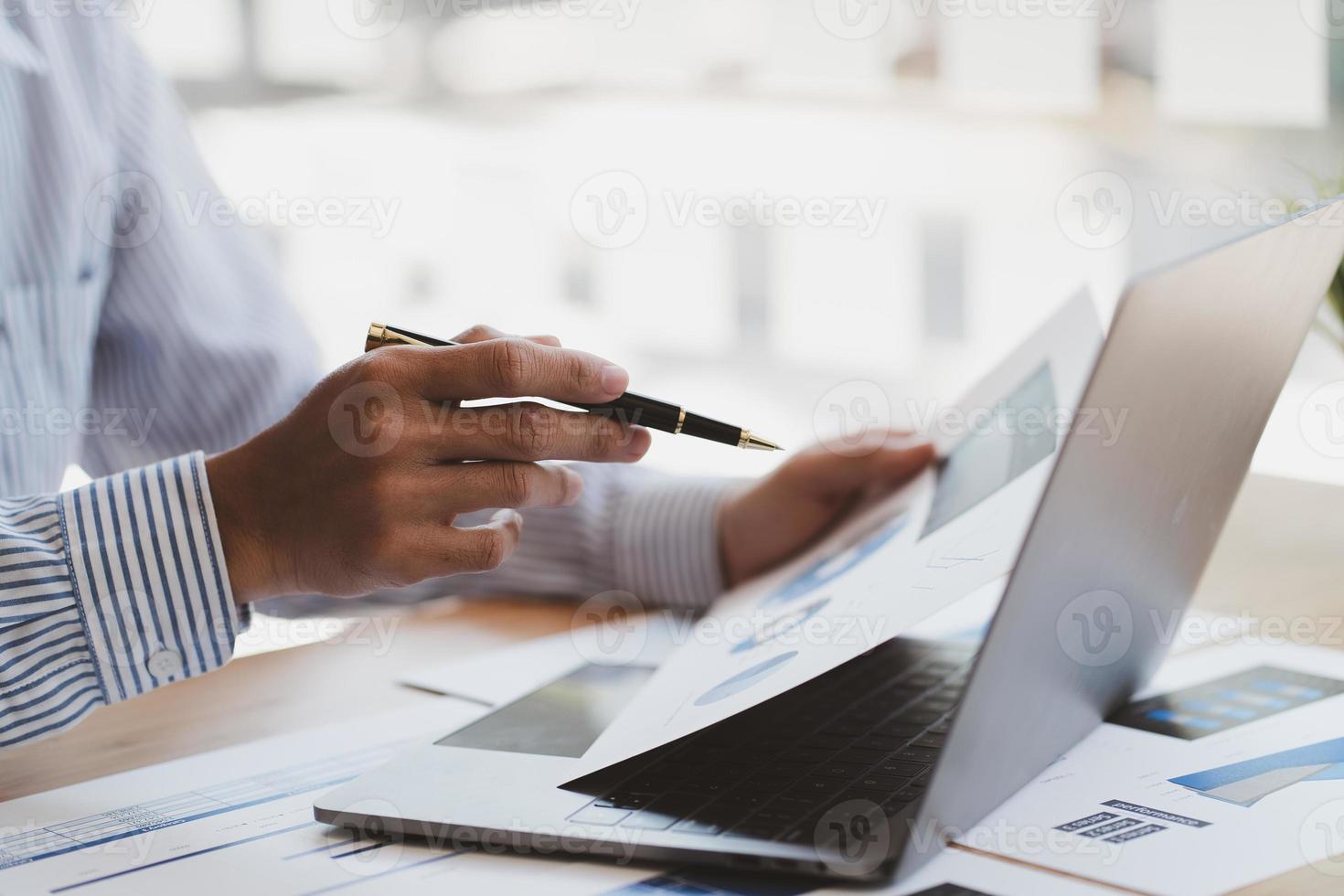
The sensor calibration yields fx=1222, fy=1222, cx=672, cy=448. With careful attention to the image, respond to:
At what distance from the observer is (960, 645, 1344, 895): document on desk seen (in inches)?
18.2

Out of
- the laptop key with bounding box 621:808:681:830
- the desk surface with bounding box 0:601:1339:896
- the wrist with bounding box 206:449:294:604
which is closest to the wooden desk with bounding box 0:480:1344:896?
the desk surface with bounding box 0:601:1339:896

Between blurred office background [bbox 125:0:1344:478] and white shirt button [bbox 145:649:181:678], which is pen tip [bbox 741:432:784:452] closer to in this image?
white shirt button [bbox 145:649:181:678]

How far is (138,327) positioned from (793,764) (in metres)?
0.78

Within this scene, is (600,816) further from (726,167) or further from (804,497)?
(726,167)

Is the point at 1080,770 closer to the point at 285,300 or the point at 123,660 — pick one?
the point at 123,660

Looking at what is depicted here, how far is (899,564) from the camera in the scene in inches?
23.9

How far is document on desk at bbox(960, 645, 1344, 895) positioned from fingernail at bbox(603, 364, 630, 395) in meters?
0.25

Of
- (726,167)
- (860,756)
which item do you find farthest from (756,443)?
(726,167)

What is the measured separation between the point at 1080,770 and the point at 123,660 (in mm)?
473

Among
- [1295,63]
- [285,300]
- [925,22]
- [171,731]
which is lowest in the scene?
[171,731]

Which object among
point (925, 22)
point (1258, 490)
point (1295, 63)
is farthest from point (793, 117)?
point (1258, 490)

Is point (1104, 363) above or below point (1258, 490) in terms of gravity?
above

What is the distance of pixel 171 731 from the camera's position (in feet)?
2.25

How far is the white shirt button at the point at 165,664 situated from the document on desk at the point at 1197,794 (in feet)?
1.32
